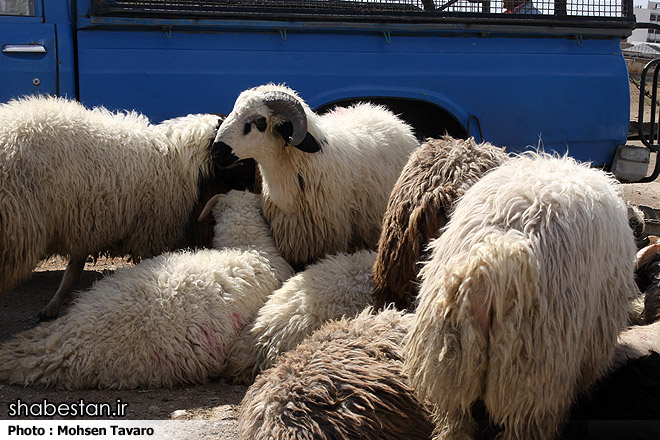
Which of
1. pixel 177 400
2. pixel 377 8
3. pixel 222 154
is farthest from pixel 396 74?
pixel 177 400

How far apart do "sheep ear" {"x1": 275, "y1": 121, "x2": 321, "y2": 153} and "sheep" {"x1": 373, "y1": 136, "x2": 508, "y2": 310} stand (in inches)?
48.8

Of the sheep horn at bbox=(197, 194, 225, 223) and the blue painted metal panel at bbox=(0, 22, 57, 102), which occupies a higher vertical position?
the blue painted metal panel at bbox=(0, 22, 57, 102)

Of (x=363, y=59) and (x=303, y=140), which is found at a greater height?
(x=363, y=59)

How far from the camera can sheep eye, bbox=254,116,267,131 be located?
196 inches

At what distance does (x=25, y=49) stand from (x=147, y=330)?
2912 mm

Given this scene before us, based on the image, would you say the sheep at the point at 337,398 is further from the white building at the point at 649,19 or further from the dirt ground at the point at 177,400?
the white building at the point at 649,19

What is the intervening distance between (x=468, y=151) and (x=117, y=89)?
134 inches

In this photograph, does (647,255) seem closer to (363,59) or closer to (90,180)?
(363,59)

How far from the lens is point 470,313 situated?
2.44 m

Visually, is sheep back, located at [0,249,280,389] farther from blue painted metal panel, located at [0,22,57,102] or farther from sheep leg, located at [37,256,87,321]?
blue painted metal panel, located at [0,22,57,102]

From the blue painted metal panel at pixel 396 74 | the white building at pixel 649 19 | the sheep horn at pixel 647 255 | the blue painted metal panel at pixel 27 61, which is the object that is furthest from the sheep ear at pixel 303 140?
the white building at pixel 649 19

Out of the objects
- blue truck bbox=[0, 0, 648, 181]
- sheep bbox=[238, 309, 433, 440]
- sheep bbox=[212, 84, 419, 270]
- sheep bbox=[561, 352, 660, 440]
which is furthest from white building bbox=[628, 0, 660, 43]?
sheep bbox=[238, 309, 433, 440]

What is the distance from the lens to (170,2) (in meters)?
6.02

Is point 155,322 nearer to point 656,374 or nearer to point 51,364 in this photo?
point 51,364
